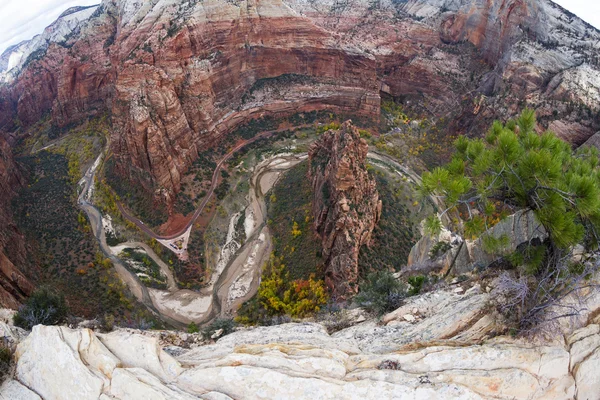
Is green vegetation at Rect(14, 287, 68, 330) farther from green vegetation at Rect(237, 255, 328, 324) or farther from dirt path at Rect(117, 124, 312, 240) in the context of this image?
dirt path at Rect(117, 124, 312, 240)

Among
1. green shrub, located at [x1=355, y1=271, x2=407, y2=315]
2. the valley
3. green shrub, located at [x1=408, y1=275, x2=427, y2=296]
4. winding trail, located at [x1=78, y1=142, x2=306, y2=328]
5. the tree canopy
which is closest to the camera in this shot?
the tree canopy

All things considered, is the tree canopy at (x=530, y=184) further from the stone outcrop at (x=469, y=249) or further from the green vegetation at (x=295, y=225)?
the green vegetation at (x=295, y=225)

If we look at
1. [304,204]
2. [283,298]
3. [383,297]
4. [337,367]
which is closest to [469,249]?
[383,297]

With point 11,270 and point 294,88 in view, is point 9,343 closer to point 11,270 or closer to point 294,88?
point 11,270

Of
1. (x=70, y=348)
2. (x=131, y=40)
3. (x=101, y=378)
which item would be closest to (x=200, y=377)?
(x=101, y=378)

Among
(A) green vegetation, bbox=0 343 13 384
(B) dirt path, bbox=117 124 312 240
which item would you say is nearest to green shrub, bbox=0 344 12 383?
(A) green vegetation, bbox=0 343 13 384

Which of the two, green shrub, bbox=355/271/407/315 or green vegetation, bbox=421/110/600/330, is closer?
green vegetation, bbox=421/110/600/330
